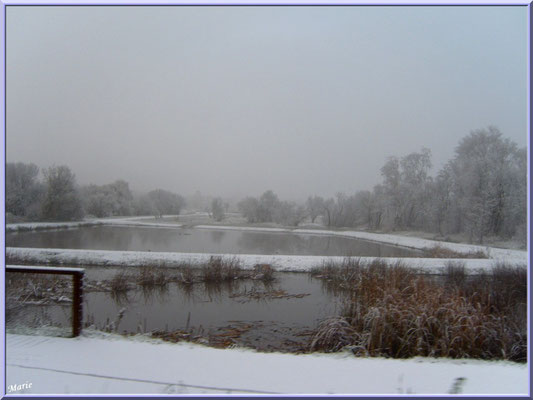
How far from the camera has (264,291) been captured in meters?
9.63

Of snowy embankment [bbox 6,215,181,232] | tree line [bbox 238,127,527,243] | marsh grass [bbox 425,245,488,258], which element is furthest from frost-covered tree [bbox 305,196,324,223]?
snowy embankment [bbox 6,215,181,232]

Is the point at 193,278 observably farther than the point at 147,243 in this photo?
No

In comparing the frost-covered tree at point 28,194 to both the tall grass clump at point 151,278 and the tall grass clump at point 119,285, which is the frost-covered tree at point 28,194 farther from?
the tall grass clump at point 151,278

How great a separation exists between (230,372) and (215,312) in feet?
15.2

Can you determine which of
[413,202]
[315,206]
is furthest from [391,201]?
[315,206]

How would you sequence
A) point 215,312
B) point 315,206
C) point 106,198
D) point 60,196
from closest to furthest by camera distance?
point 215,312, point 60,196, point 106,198, point 315,206

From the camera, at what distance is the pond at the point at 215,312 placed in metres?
4.73

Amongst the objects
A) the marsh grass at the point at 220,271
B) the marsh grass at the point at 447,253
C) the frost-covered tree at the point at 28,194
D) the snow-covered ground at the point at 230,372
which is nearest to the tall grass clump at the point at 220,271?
the marsh grass at the point at 220,271

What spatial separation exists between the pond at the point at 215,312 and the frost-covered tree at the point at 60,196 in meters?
8.06

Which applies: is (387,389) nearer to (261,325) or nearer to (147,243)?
(261,325)

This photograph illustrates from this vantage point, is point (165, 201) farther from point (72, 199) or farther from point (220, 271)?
point (220, 271)

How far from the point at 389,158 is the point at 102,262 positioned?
75.0 feet

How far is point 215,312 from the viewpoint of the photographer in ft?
24.2

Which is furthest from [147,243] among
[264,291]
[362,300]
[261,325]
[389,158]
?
[389,158]
